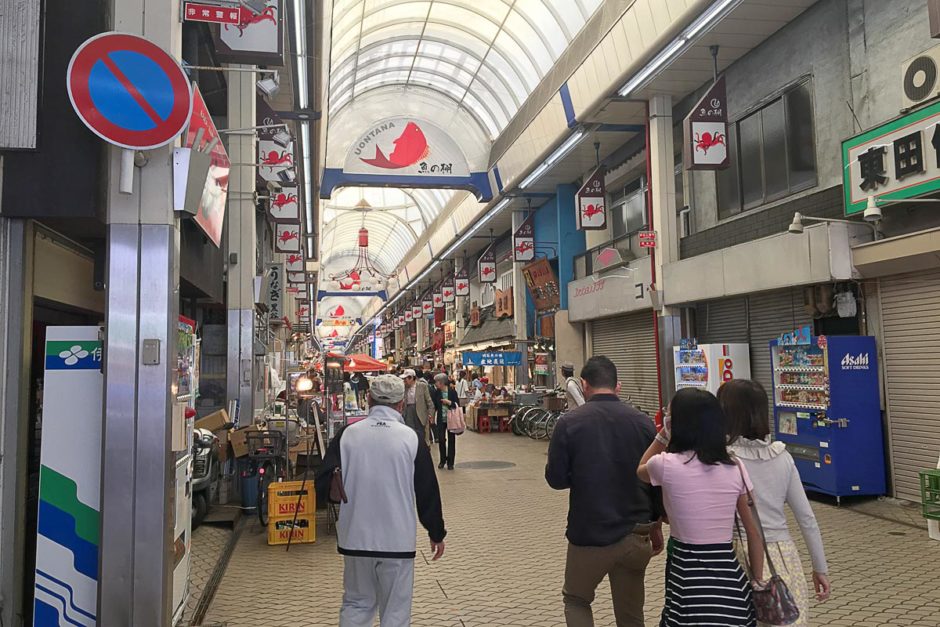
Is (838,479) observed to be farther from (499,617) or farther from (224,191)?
(224,191)

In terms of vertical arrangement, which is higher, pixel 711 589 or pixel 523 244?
pixel 523 244

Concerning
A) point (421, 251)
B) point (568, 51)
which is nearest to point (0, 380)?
point (568, 51)

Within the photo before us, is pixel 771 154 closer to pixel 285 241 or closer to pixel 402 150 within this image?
pixel 285 241

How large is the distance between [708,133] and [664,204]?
8.43 ft

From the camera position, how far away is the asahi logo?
852cm

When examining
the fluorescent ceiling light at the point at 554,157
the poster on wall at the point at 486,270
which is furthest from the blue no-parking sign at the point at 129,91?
the poster on wall at the point at 486,270

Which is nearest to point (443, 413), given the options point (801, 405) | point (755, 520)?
point (801, 405)

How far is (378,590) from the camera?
356cm

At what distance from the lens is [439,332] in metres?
39.0

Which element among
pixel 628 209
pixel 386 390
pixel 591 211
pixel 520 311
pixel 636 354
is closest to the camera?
pixel 386 390

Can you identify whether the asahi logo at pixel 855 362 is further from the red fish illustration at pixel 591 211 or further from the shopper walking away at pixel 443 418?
the red fish illustration at pixel 591 211

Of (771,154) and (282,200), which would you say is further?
(282,200)

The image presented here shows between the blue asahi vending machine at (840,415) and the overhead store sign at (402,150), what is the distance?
1354cm

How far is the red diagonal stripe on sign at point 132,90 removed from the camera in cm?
408
